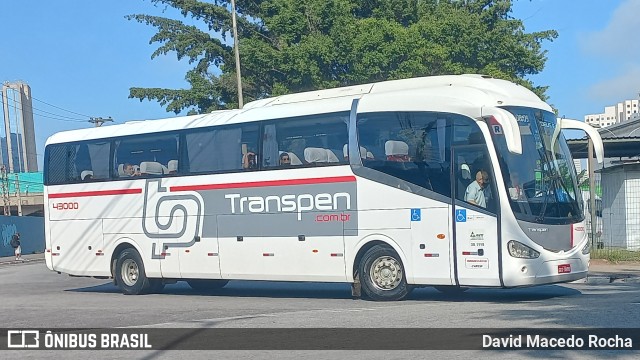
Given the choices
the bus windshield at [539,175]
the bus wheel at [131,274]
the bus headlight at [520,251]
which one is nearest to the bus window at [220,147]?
the bus wheel at [131,274]

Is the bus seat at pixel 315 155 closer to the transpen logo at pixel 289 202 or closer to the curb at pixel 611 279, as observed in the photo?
the transpen logo at pixel 289 202

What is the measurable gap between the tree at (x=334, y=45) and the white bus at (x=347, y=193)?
1839cm

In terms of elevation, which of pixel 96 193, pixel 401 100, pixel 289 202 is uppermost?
pixel 401 100

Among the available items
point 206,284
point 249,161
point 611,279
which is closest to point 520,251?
point 249,161

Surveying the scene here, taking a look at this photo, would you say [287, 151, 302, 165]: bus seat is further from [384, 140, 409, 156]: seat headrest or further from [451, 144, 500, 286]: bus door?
[451, 144, 500, 286]: bus door

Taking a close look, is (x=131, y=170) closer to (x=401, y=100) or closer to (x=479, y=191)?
(x=401, y=100)

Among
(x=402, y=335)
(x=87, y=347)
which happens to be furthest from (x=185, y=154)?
(x=402, y=335)

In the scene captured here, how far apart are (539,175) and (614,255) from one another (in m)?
10.6

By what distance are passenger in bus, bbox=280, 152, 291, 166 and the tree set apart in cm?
2023

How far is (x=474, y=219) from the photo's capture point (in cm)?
1380

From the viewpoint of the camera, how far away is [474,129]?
547 inches

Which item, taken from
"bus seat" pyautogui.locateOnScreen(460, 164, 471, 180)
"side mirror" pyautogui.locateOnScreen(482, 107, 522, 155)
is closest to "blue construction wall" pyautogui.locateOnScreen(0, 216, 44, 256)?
"bus seat" pyautogui.locateOnScreen(460, 164, 471, 180)

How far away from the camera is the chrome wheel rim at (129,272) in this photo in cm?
1928

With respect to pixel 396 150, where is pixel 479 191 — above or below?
below
